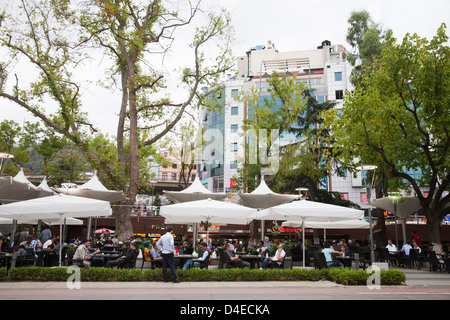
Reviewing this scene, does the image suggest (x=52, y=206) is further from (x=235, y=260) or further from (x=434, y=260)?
(x=434, y=260)

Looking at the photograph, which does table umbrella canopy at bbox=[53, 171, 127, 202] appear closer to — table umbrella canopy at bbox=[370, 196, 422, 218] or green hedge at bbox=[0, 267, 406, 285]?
green hedge at bbox=[0, 267, 406, 285]

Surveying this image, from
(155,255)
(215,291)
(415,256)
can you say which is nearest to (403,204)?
(415,256)

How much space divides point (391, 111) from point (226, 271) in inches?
481

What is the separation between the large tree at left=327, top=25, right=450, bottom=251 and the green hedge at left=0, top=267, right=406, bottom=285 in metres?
9.02

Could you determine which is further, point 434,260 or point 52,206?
point 434,260

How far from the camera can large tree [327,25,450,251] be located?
57.8 ft

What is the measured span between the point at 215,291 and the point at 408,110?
14.6 m

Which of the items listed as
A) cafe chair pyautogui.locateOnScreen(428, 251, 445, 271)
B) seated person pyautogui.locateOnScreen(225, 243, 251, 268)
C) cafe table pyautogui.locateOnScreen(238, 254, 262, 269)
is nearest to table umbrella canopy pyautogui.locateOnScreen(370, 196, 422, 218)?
cafe chair pyautogui.locateOnScreen(428, 251, 445, 271)

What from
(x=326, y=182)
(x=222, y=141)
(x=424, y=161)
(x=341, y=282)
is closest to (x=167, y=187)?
(x=222, y=141)

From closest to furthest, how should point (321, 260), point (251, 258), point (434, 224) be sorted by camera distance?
1. point (321, 260)
2. point (251, 258)
3. point (434, 224)

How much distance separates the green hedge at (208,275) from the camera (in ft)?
36.2

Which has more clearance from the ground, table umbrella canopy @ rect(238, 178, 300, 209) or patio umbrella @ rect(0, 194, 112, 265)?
table umbrella canopy @ rect(238, 178, 300, 209)

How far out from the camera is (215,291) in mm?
9797
